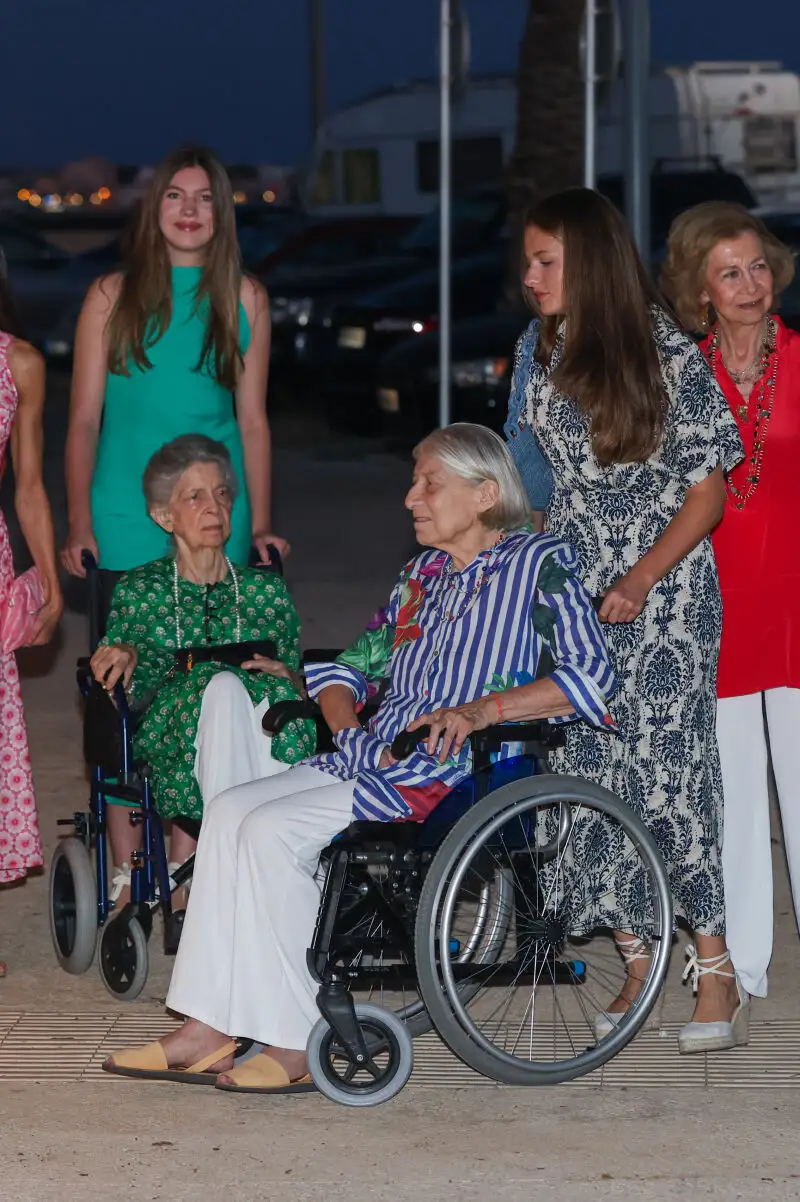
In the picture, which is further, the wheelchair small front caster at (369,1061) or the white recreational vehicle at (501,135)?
the white recreational vehicle at (501,135)

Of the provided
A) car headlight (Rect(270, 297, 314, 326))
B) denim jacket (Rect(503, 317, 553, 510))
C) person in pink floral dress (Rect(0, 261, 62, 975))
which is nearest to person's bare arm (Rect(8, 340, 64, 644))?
person in pink floral dress (Rect(0, 261, 62, 975))

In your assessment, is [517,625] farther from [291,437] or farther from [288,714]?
[291,437]

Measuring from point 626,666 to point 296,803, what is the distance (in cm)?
82

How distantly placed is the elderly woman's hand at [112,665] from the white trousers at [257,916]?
1.82 ft

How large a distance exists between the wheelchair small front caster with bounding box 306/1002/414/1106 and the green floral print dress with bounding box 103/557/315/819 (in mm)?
796

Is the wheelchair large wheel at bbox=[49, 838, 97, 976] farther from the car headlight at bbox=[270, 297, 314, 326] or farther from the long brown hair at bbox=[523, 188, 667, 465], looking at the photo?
the car headlight at bbox=[270, 297, 314, 326]

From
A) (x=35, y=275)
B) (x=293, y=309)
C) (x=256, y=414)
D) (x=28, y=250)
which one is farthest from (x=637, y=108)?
(x=28, y=250)

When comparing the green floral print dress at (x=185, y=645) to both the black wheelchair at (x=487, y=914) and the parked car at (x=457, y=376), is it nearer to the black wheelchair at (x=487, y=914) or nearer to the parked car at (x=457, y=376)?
the black wheelchair at (x=487, y=914)

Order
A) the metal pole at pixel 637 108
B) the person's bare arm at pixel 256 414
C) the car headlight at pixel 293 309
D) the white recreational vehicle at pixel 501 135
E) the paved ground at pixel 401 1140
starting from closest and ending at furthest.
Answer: the paved ground at pixel 401 1140 < the person's bare arm at pixel 256 414 < the metal pole at pixel 637 108 < the car headlight at pixel 293 309 < the white recreational vehicle at pixel 501 135

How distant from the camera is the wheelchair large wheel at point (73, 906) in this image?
207 inches

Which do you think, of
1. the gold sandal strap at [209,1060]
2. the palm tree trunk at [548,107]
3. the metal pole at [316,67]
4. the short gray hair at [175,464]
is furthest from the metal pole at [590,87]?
the metal pole at [316,67]

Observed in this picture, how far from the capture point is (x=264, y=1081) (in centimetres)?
446

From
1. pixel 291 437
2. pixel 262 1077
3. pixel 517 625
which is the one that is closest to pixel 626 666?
pixel 517 625

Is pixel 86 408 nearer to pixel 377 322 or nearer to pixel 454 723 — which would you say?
pixel 454 723
